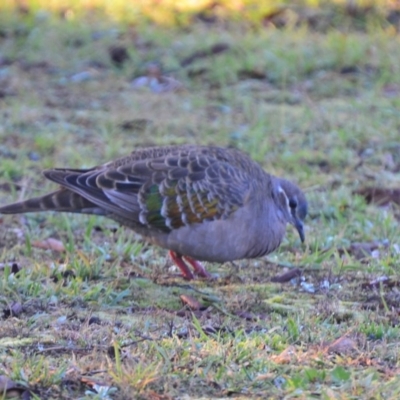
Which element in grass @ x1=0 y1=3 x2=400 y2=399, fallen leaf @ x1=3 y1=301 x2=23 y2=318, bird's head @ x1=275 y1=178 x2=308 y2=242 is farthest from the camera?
bird's head @ x1=275 y1=178 x2=308 y2=242

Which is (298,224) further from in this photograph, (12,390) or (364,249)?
(12,390)

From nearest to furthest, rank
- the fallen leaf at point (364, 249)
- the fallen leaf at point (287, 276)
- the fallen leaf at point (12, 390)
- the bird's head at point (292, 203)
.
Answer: the fallen leaf at point (12, 390) < the fallen leaf at point (287, 276) < the bird's head at point (292, 203) < the fallen leaf at point (364, 249)

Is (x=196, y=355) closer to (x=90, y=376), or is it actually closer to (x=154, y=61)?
(x=90, y=376)

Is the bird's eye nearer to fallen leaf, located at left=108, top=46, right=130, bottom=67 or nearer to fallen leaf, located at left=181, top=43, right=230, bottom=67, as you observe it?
fallen leaf, located at left=181, top=43, right=230, bottom=67

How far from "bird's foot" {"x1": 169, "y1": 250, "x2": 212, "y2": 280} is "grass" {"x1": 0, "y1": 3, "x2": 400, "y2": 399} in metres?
0.07

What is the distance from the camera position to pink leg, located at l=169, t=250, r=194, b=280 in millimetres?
5528

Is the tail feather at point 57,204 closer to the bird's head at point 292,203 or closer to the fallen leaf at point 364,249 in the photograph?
the bird's head at point 292,203

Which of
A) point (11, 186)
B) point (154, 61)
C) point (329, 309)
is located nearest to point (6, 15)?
point (154, 61)

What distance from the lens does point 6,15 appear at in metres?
11.9

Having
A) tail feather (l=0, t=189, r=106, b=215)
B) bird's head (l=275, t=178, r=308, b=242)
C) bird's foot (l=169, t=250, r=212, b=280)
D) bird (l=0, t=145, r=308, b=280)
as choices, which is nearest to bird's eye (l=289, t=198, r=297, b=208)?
bird's head (l=275, t=178, r=308, b=242)

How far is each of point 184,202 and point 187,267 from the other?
373 millimetres

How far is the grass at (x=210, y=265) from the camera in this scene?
373 cm

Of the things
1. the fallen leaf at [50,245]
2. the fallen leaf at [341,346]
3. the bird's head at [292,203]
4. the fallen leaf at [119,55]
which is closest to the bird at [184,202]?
the bird's head at [292,203]

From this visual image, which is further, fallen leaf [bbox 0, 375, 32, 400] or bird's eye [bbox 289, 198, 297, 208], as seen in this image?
bird's eye [bbox 289, 198, 297, 208]
